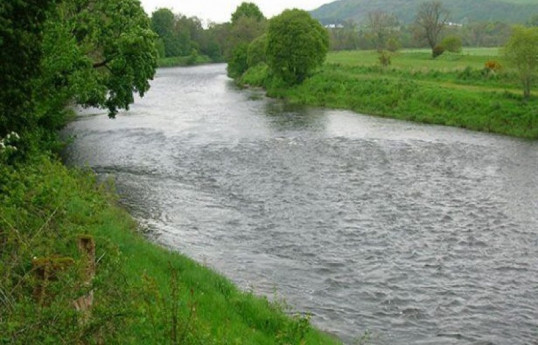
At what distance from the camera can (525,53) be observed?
40.4m

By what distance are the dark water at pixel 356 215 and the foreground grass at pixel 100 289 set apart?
2329 millimetres

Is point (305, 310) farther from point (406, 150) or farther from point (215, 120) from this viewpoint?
point (215, 120)

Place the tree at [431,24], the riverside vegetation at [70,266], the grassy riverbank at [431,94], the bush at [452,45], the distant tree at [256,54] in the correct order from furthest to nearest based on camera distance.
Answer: the tree at [431,24]
the distant tree at [256,54]
the bush at [452,45]
the grassy riverbank at [431,94]
the riverside vegetation at [70,266]

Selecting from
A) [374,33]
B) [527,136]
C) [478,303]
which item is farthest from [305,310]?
[374,33]

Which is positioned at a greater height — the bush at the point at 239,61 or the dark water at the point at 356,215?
the bush at the point at 239,61

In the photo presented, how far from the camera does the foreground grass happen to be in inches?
284

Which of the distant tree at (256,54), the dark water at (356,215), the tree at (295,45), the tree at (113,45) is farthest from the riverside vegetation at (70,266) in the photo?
the distant tree at (256,54)

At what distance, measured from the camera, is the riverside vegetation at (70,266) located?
7574 mm

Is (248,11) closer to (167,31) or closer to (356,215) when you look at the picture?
(167,31)

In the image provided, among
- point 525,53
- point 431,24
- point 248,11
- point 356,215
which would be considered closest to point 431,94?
point 525,53

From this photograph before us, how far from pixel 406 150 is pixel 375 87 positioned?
21134 millimetres

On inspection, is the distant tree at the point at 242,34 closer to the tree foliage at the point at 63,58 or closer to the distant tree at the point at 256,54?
the distant tree at the point at 256,54

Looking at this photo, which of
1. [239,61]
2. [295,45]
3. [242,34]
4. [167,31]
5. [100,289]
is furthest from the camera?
[167,31]

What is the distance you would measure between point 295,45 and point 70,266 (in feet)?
180
